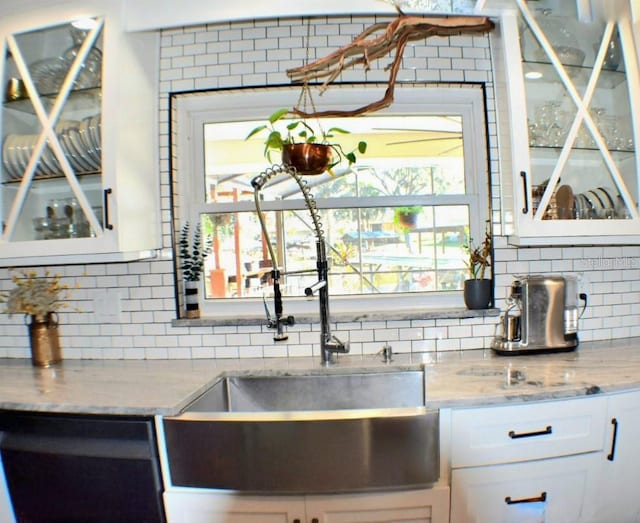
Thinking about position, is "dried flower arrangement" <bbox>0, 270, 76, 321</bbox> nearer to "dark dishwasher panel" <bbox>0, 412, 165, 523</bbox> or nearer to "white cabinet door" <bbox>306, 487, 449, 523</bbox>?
"dark dishwasher panel" <bbox>0, 412, 165, 523</bbox>

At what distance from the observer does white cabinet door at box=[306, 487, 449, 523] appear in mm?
1133

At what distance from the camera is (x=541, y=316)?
1567 millimetres

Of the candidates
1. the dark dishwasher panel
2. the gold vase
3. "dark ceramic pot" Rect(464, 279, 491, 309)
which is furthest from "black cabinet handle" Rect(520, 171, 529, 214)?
the gold vase

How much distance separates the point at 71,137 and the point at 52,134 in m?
0.06

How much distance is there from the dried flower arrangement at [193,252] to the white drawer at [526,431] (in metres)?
1.22

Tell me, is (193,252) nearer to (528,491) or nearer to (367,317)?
(367,317)

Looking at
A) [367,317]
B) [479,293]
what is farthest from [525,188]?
[367,317]

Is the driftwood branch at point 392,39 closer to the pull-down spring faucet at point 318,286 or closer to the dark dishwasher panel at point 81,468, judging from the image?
the pull-down spring faucet at point 318,286

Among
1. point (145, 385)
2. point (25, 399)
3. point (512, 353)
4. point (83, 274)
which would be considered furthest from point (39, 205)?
point (512, 353)

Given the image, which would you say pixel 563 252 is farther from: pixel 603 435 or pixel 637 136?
pixel 603 435

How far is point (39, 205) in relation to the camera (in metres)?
1.57

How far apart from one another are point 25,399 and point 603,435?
6.15 feet

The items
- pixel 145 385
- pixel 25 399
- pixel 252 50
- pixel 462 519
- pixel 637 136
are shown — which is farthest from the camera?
pixel 252 50

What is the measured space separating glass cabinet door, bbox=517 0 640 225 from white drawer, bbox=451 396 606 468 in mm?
709
